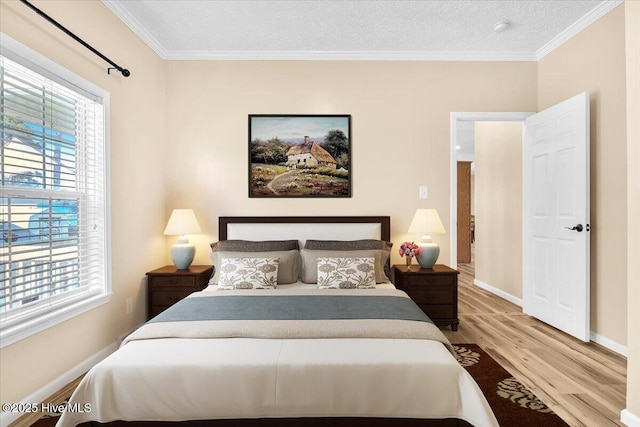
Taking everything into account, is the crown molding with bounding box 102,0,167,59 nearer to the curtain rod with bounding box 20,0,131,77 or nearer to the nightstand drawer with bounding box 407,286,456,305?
the curtain rod with bounding box 20,0,131,77

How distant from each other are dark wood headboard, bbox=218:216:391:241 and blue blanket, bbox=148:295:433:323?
119 centimetres

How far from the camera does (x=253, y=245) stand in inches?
131

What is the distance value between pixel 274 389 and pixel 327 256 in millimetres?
1622

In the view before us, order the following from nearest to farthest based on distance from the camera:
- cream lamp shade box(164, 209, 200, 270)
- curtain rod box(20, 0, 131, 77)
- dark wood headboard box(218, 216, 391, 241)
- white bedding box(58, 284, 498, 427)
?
white bedding box(58, 284, 498, 427)
curtain rod box(20, 0, 131, 77)
cream lamp shade box(164, 209, 200, 270)
dark wood headboard box(218, 216, 391, 241)

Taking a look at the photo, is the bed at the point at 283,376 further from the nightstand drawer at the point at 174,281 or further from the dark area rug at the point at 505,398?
the nightstand drawer at the point at 174,281

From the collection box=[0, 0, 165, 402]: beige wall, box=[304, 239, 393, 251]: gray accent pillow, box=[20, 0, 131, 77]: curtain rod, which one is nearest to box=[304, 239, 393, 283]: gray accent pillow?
box=[304, 239, 393, 251]: gray accent pillow

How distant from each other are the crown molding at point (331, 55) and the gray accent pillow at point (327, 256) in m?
2.06

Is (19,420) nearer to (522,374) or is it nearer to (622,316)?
(522,374)

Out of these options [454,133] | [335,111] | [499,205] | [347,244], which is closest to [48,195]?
[347,244]

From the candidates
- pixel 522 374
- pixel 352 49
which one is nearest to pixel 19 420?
pixel 522 374

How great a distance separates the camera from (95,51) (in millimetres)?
2482

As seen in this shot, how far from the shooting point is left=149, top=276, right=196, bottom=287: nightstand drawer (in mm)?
3211

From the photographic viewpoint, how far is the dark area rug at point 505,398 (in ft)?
6.21

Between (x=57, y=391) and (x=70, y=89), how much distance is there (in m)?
2.00
